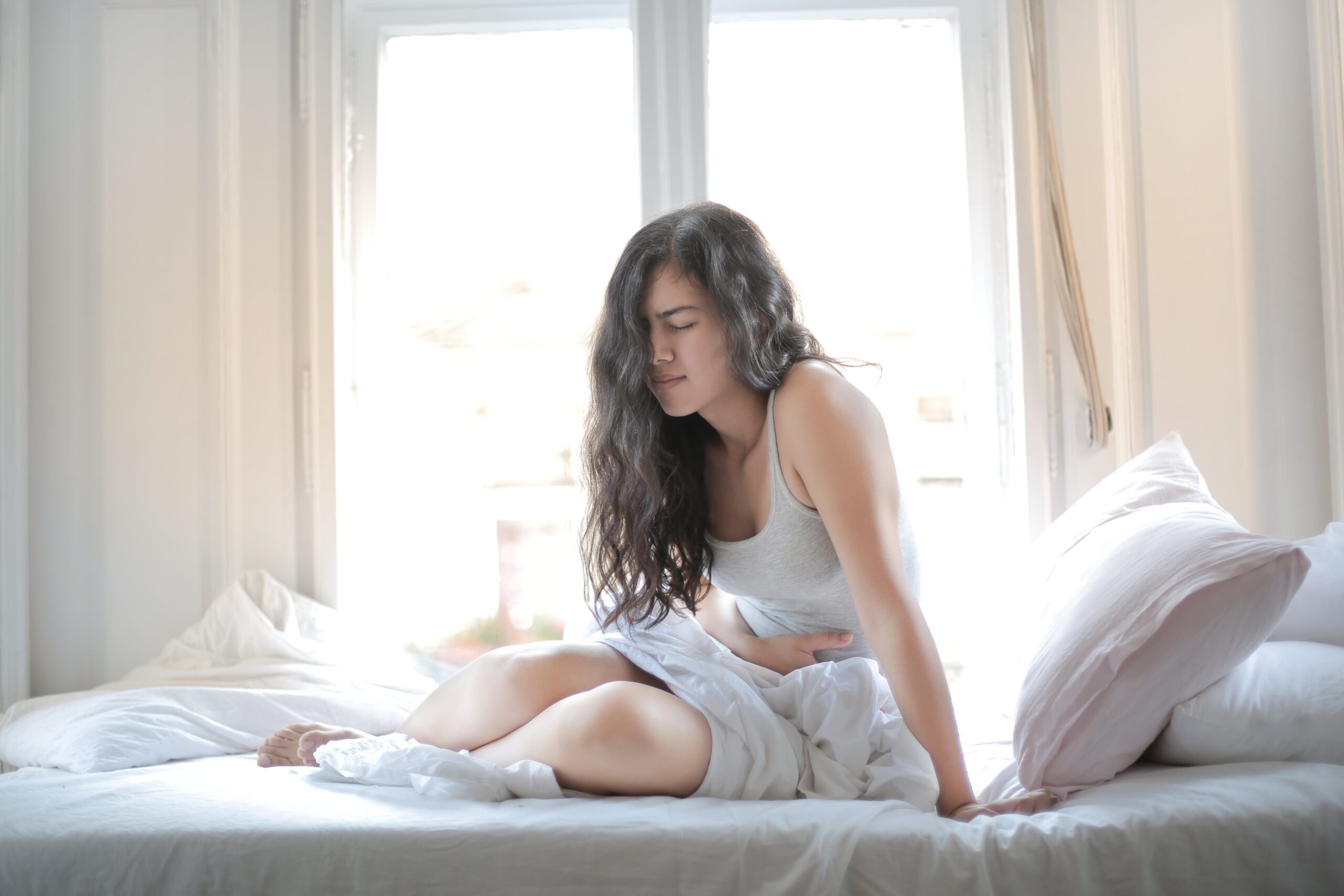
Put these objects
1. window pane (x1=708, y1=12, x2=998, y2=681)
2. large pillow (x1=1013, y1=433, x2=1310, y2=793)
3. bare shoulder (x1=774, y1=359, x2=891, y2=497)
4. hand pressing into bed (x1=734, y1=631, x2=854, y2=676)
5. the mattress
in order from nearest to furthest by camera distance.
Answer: the mattress → large pillow (x1=1013, y1=433, x2=1310, y2=793) → bare shoulder (x1=774, y1=359, x2=891, y2=497) → hand pressing into bed (x1=734, y1=631, x2=854, y2=676) → window pane (x1=708, y1=12, x2=998, y2=681)

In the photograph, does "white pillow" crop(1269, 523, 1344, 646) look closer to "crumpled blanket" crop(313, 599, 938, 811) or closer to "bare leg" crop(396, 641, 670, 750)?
"crumpled blanket" crop(313, 599, 938, 811)

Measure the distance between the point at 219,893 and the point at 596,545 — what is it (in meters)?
0.72

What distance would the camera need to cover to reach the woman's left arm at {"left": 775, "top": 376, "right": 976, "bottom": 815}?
1.10 m

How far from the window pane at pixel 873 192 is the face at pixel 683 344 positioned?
927mm

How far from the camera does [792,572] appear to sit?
134 cm

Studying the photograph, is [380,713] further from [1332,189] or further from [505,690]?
[1332,189]

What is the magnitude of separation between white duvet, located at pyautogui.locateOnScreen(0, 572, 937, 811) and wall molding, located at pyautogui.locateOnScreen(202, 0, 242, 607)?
0.14 m

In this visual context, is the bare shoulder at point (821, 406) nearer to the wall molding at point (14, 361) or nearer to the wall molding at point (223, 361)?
the wall molding at point (223, 361)

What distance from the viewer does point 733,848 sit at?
3.10 ft

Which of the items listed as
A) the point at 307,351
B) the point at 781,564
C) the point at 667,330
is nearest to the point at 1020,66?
the point at 667,330

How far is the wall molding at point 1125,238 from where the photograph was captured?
2.05 m

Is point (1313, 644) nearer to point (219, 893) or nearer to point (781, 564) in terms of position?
point (781, 564)

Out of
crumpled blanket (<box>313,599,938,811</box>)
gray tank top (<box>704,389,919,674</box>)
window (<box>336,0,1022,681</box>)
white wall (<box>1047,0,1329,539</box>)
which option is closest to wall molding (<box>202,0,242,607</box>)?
window (<box>336,0,1022,681</box>)

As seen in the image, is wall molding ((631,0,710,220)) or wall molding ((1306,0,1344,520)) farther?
wall molding ((631,0,710,220))
